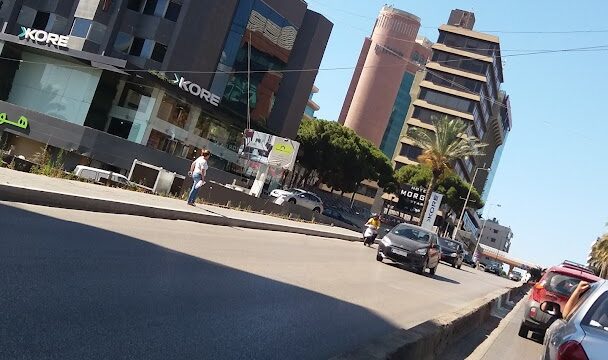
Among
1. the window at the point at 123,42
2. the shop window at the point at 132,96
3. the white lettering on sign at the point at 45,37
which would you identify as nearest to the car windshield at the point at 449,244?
the shop window at the point at 132,96

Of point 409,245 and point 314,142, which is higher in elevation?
point 314,142

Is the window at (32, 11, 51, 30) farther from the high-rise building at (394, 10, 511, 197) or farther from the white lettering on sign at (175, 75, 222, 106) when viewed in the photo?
the high-rise building at (394, 10, 511, 197)

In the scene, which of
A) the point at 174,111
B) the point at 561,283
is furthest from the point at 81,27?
the point at 561,283

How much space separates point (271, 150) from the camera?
1480 inches

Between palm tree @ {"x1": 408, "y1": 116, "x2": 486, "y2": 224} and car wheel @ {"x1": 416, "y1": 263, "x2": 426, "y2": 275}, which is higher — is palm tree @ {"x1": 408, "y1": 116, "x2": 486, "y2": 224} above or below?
above

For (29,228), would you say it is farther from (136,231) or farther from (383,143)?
(383,143)

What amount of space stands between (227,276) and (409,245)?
38.9 ft

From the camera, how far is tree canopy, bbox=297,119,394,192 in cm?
6906

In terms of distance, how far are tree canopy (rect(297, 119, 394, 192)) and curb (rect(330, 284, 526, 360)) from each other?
188 ft

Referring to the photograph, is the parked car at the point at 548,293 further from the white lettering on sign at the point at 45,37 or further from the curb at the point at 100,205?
the white lettering on sign at the point at 45,37

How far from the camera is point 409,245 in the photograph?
68.6ft

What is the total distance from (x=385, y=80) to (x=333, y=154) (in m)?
86.8

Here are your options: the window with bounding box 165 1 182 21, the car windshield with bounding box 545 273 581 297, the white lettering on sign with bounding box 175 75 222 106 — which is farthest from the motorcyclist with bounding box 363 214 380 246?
the window with bounding box 165 1 182 21

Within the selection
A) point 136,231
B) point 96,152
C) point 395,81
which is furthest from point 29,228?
point 395,81
